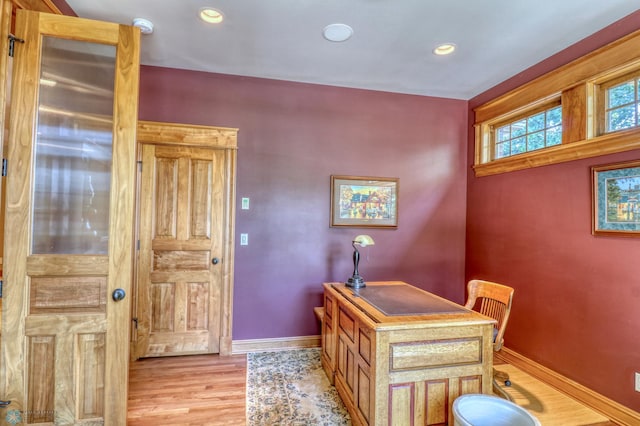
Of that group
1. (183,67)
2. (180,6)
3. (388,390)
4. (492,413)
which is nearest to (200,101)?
(183,67)

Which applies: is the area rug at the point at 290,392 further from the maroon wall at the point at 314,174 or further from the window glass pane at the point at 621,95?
the window glass pane at the point at 621,95

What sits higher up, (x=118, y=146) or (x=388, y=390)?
(x=118, y=146)

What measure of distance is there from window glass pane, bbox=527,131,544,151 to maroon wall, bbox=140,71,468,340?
799mm

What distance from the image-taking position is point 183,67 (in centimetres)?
306

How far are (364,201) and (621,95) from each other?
2.22 m

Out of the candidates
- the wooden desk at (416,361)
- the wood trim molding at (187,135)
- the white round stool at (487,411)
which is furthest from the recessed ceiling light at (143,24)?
the white round stool at (487,411)

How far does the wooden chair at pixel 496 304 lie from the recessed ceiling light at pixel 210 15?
2913 mm

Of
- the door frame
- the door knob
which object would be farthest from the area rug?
the door knob

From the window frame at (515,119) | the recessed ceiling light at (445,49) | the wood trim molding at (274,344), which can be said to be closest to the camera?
the recessed ceiling light at (445,49)

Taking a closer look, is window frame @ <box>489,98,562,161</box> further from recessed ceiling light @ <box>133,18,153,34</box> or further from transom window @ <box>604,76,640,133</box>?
recessed ceiling light @ <box>133,18,153,34</box>

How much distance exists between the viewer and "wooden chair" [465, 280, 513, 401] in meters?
2.22

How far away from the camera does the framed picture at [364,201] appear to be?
338 cm

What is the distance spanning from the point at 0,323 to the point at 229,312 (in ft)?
5.69

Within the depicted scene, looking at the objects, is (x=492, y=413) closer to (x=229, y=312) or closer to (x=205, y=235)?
(x=229, y=312)
